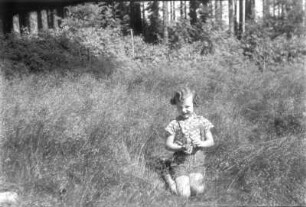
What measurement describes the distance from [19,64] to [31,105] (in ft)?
14.2

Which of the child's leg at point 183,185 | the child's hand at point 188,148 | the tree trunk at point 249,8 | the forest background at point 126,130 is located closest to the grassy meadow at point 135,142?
the forest background at point 126,130

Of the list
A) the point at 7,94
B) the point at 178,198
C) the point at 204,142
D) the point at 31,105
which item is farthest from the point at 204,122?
the point at 7,94

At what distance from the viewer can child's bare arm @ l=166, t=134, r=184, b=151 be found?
A: 3896mm

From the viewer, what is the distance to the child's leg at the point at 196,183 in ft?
12.2

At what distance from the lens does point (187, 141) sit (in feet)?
12.9

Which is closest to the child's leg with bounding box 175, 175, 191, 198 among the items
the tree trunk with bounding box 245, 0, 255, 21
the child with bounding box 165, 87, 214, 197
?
the child with bounding box 165, 87, 214, 197

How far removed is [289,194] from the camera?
11.2ft

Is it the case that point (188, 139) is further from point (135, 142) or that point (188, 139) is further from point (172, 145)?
point (135, 142)

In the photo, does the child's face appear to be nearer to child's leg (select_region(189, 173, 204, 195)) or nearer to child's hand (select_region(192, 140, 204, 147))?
child's hand (select_region(192, 140, 204, 147))

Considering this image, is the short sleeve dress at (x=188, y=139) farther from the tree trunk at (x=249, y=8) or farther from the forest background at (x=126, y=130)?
the tree trunk at (x=249, y=8)

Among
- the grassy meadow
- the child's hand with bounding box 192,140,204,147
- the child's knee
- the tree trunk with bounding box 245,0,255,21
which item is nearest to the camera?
the grassy meadow

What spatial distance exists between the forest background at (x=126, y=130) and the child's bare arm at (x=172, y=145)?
341 millimetres

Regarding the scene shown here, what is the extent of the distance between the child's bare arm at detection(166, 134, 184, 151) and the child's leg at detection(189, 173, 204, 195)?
0.89 ft

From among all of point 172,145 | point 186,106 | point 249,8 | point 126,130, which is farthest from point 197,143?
point 249,8
